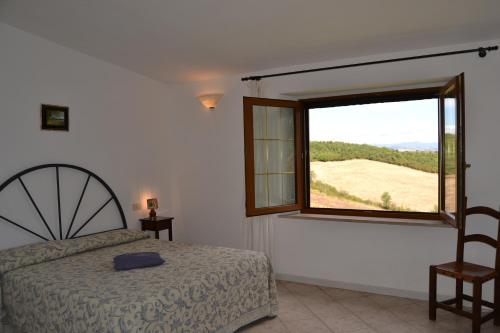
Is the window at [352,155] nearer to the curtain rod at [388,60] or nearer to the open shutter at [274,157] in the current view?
the open shutter at [274,157]

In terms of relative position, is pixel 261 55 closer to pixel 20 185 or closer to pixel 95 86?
pixel 95 86

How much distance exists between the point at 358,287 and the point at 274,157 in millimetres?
1589

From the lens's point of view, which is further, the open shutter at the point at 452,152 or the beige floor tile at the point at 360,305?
the beige floor tile at the point at 360,305

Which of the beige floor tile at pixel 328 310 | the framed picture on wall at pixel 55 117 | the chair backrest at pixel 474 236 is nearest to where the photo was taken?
the chair backrest at pixel 474 236

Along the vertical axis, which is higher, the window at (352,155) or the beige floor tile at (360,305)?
the window at (352,155)

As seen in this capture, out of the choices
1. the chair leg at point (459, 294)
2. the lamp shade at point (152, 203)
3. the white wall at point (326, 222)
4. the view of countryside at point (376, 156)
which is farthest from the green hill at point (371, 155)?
the lamp shade at point (152, 203)

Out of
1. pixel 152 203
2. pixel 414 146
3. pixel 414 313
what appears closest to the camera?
pixel 414 313

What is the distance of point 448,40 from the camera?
11.5ft

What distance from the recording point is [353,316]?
342cm

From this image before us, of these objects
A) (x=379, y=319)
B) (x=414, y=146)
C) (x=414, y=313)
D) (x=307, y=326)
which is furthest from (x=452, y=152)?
(x=307, y=326)

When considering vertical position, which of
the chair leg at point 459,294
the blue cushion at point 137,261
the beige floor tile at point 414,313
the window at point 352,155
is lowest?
the beige floor tile at point 414,313

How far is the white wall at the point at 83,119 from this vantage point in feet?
11.4

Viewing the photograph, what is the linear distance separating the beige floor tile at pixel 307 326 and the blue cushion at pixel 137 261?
3.75 ft

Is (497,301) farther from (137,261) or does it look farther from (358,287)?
(137,261)
